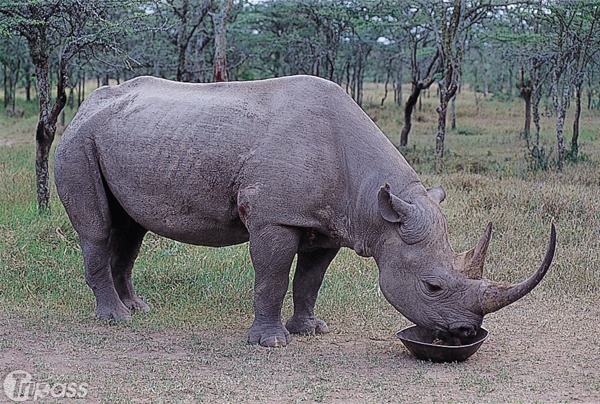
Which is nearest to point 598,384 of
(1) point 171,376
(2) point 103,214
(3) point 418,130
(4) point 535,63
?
(1) point 171,376

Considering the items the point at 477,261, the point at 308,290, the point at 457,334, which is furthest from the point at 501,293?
the point at 308,290

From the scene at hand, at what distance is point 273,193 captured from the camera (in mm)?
5980

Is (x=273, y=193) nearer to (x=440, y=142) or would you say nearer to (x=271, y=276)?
(x=271, y=276)

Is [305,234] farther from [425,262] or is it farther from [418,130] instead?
[418,130]

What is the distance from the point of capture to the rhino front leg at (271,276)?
19.8ft

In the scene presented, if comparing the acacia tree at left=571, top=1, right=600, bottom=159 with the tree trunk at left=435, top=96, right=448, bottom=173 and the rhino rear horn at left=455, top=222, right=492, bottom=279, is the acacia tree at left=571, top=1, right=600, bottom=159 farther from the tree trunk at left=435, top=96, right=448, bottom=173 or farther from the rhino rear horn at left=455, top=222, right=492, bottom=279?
the rhino rear horn at left=455, top=222, right=492, bottom=279

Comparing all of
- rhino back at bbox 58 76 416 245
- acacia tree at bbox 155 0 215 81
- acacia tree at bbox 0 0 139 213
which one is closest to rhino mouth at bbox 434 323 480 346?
rhino back at bbox 58 76 416 245

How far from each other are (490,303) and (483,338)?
393 mm

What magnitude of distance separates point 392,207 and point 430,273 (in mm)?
538

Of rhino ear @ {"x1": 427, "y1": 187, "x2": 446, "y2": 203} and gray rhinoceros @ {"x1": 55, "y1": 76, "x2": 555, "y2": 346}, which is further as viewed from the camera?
rhino ear @ {"x1": 427, "y1": 187, "x2": 446, "y2": 203}

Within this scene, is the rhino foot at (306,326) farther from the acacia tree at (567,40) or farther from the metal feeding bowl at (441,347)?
the acacia tree at (567,40)

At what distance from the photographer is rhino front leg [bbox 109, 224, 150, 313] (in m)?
7.44

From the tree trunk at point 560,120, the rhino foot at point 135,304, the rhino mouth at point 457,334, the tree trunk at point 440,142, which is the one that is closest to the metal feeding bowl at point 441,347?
the rhino mouth at point 457,334

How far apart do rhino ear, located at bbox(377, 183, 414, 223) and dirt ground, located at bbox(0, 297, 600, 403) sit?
103 centimetres
